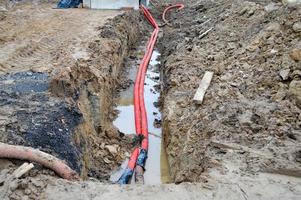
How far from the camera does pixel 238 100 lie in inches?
255

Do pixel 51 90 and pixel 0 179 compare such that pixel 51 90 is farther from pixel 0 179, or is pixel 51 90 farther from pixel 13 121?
pixel 0 179

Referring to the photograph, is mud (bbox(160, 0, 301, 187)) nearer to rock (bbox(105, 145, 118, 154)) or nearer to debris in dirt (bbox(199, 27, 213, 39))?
debris in dirt (bbox(199, 27, 213, 39))

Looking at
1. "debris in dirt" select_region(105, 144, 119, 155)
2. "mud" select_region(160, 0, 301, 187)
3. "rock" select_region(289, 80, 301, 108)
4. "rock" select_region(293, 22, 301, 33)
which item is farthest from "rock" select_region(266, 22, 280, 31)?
"debris in dirt" select_region(105, 144, 119, 155)

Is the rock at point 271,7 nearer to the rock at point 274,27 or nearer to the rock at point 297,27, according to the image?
the rock at point 274,27

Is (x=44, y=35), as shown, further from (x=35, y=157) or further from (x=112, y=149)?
(x=35, y=157)

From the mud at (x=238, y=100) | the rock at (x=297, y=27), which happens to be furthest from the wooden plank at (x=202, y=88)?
the rock at (x=297, y=27)

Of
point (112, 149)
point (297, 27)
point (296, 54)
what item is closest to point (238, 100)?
point (296, 54)

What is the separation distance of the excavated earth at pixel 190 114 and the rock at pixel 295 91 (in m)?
0.02

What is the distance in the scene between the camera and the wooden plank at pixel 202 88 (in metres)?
7.01

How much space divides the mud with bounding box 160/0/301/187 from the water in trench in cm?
29

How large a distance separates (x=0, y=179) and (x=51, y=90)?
2.82 m

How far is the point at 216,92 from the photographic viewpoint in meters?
7.02

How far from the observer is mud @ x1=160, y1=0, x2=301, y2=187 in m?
4.91

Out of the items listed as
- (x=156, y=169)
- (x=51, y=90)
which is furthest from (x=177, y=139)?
(x=51, y=90)
